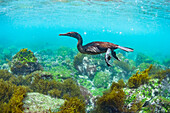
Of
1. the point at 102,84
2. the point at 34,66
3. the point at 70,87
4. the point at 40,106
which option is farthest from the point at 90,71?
the point at 40,106

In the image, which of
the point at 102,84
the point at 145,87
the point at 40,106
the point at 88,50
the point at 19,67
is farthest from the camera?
the point at 102,84

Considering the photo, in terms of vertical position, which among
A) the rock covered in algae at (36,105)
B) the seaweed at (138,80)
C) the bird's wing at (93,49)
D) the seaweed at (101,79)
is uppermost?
the bird's wing at (93,49)

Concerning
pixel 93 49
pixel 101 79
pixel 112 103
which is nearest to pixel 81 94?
pixel 112 103

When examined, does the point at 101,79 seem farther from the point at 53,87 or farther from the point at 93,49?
the point at 93,49

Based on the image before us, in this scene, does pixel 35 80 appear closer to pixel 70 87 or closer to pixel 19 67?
pixel 70 87

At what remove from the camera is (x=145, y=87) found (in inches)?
233

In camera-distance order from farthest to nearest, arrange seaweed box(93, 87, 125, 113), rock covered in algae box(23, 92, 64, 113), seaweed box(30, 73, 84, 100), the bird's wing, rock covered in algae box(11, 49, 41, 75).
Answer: rock covered in algae box(11, 49, 41, 75)
seaweed box(30, 73, 84, 100)
seaweed box(93, 87, 125, 113)
rock covered in algae box(23, 92, 64, 113)
the bird's wing

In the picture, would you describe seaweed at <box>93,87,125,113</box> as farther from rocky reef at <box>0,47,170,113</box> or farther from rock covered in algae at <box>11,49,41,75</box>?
rock covered in algae at <box>11,49,41,75</box>

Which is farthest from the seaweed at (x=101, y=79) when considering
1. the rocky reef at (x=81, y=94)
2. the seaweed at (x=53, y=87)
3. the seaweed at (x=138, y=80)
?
the seaweed at (x=138, y=80)

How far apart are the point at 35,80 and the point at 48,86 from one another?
1058 millimetres

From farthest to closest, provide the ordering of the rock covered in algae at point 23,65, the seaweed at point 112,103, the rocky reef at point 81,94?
the rock covered in algae at point 23,65 < the seaweed at point 112,103 < the rocky reef at point 81,94

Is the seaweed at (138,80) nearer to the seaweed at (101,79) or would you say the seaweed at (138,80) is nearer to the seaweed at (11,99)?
the seaweed at (101,79)

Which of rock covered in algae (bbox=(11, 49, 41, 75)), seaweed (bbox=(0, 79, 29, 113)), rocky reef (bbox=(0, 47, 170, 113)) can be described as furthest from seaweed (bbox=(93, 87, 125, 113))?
rock covered in algae (bbox=(11, 49, 41, 75))

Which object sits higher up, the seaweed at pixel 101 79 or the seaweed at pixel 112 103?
the seaweed at pixel 112 103
